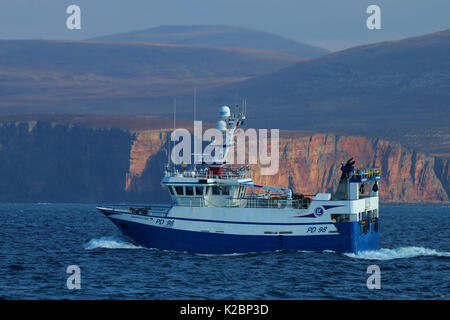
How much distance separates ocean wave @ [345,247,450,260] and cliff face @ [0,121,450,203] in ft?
393

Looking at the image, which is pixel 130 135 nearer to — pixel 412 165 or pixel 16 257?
pixel 412 165

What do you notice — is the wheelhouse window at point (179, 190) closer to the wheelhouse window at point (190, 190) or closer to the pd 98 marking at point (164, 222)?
the wheelhouse window at point (190, 190)

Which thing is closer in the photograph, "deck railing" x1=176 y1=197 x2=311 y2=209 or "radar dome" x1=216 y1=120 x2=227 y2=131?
"deck railing" x1=176 y1=197 x2=311 y2=209

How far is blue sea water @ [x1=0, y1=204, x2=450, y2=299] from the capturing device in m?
41.9

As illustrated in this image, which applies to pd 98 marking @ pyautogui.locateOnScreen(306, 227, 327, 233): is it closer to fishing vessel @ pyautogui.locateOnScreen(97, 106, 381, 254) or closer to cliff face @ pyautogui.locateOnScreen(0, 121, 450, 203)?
fishing vessel @ pyautogui.locateOnScreen(97, 106, 381, 254)

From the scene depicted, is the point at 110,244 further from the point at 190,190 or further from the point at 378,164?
the point at 378,164

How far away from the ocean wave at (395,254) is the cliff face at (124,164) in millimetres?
119773

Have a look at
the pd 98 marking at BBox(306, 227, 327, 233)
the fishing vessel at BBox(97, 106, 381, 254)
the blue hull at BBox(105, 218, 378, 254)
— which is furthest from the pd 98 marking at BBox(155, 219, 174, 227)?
the pd 98 marking at BBox(306, 227, 327, 233)

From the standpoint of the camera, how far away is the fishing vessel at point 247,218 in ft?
174

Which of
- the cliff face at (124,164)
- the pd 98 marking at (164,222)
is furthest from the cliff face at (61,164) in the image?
the pd 98 marking at (164,222)

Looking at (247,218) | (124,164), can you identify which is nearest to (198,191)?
(247,218)
